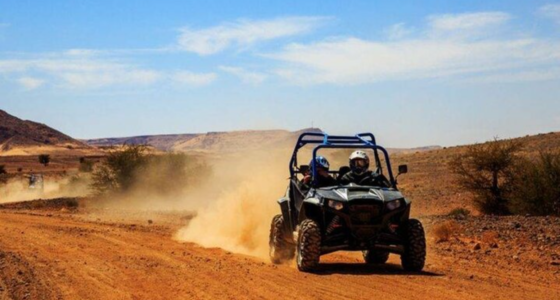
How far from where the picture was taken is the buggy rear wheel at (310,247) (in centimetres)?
1209

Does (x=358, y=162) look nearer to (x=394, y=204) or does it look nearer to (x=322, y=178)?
(x=322, y=178)

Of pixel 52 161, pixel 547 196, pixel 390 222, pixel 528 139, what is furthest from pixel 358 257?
pixel 52 161

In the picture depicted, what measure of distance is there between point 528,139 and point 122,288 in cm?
7218

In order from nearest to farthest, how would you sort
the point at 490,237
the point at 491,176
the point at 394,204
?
the point at 394,204 → the point at 490,237 → the point at 491,176

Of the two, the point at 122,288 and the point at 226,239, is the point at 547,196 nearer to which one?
the point at 226,239

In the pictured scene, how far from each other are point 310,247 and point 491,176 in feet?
92.9

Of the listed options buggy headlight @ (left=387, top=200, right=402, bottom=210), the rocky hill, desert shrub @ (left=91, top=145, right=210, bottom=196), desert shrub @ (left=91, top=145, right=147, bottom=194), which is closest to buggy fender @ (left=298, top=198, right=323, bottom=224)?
buggy headlight @ (left=387, top=200, right=402, bottom=210)

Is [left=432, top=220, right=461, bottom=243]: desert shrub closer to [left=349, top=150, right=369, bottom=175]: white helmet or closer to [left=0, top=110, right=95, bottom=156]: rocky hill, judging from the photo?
[left=349, top=150, right=369, bottom=175]: white helmet

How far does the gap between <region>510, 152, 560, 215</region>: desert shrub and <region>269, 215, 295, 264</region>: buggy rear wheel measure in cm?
1791

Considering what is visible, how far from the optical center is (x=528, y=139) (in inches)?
3034

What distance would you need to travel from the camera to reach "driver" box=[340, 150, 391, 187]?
13.5 metres

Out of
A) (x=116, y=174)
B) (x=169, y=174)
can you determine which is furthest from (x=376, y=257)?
(x=169, y=174)

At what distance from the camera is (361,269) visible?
12.8m

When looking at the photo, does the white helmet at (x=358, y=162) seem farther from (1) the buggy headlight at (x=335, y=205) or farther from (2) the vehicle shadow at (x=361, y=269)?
(2) the vehicle shadow at (x=361, y=269)
